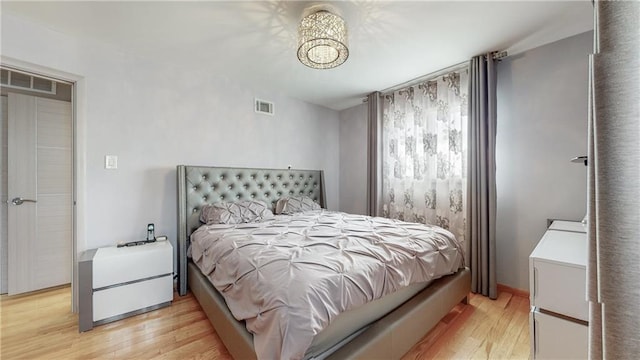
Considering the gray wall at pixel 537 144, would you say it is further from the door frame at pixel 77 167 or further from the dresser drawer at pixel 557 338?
the door frame at pixel 77 167

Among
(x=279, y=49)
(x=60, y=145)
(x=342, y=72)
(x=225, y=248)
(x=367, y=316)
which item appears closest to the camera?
(x=367, y=316)

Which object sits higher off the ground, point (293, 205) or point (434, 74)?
point (434, 74)

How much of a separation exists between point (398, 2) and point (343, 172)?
9.02 ft

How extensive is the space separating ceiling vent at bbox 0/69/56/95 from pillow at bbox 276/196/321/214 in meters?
2.53

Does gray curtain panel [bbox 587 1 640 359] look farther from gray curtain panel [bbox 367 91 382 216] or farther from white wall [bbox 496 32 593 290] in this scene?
gray curtain panel [bbox 367 91 382 216]

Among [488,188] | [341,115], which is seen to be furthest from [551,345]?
[341,115]

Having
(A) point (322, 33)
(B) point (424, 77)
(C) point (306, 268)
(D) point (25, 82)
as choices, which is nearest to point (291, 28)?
(A) point (322, 33)

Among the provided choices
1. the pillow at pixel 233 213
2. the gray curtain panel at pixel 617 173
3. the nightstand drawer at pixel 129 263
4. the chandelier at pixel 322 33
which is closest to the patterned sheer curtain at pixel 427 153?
the chandelier at pixel 322 33

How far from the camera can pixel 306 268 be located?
132 cm

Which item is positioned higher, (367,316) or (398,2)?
(398,2)

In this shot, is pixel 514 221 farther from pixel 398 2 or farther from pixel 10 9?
pixel 10 9

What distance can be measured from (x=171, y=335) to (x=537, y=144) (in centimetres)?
339

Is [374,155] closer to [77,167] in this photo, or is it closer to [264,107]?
[264,107]

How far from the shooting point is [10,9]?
1859 millimetres
